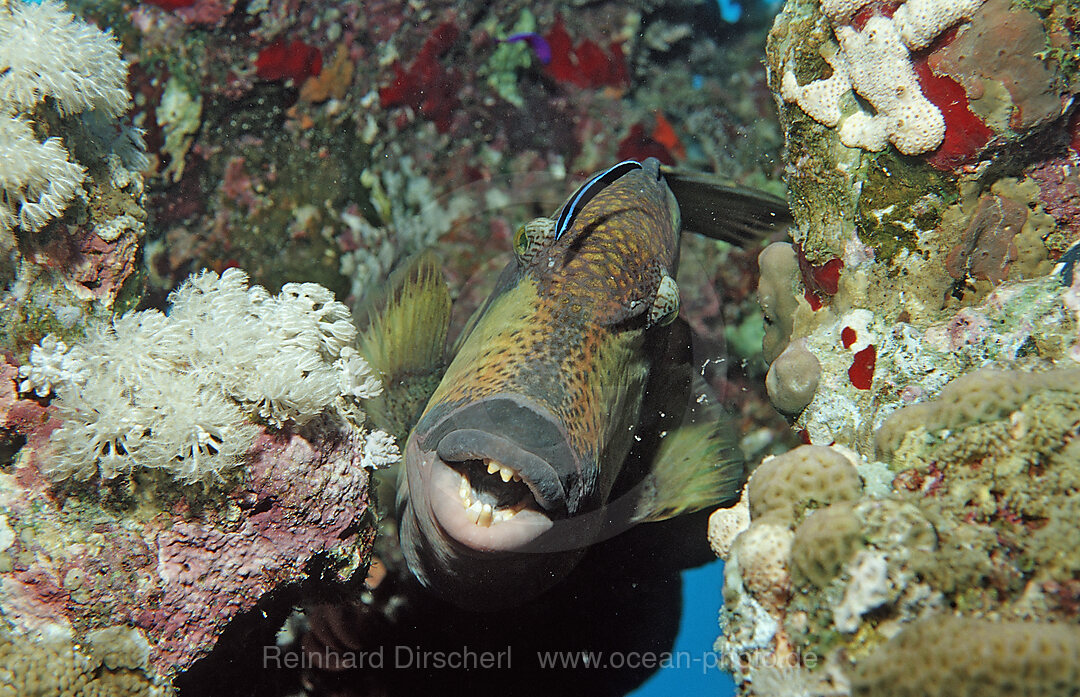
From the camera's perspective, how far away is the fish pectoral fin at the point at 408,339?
3.40 meters

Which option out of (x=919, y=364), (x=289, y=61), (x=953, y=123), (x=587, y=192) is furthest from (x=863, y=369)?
(x=289, y=61)

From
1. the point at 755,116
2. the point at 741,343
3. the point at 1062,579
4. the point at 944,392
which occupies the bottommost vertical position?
the point at 1062,579

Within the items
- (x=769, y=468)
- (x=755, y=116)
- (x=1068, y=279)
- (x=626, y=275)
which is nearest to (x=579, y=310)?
(x=626, y=275)

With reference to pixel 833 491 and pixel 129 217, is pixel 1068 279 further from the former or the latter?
pixel 129 217

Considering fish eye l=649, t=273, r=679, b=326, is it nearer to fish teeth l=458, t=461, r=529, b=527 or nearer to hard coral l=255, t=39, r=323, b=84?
fish teeth l=458, t=461, r=529, b=527

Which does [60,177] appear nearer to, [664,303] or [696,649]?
[664,303]

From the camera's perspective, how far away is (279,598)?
8.18 ft

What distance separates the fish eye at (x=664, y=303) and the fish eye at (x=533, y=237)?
0.60m

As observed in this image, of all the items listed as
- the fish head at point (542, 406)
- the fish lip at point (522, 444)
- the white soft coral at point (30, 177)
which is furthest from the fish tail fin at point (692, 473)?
the white soft coral at point (30, 177)

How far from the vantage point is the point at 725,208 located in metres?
Result: 4.16

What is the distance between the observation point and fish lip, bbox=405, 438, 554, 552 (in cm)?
215

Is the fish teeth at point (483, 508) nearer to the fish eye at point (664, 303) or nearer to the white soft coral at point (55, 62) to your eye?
the fish eye at point (664, 303)

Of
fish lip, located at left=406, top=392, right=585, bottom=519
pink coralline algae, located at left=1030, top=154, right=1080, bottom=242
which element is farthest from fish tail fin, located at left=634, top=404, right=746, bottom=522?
pink coralline algae, located at left=1030, top=154, right=1080, bottom=242

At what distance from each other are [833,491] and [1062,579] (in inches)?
24.2
